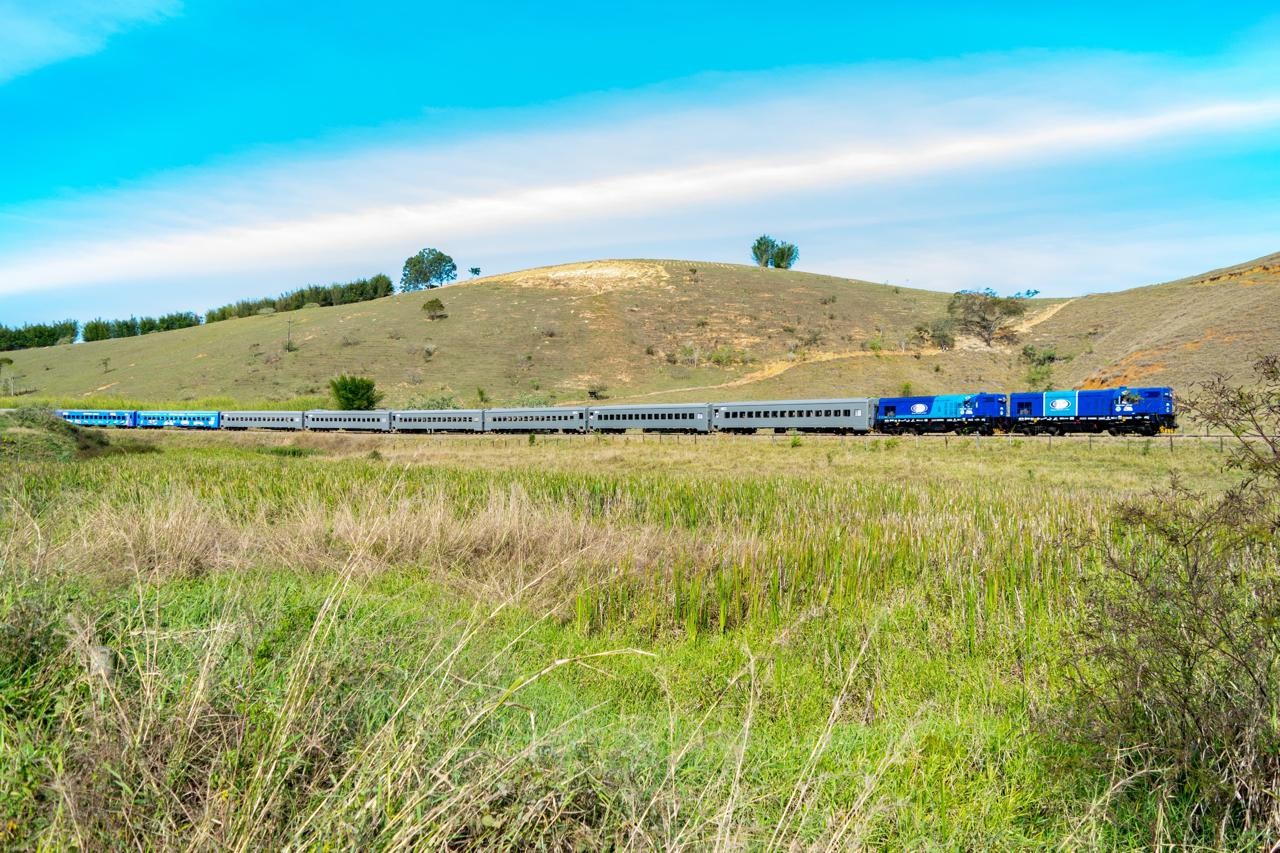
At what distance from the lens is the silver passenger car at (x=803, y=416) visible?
43.3 m

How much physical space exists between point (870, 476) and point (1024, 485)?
4933mm

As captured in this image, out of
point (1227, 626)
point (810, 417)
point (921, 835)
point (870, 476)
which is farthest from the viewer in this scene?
point (810, 417)

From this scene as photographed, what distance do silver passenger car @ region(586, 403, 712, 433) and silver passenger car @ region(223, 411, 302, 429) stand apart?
67.5 feet

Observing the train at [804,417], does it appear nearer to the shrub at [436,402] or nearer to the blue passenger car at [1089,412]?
the blue passenger car at [1089,412]

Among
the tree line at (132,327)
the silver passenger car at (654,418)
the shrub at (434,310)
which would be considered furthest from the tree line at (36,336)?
the silver passenger car at (654,418)

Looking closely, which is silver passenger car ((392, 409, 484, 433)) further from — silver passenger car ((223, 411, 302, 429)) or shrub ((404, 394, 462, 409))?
shrub ((404, 394, 462, 409))

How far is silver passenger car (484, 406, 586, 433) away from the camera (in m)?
49.0

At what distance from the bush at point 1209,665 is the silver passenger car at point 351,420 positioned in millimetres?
50421

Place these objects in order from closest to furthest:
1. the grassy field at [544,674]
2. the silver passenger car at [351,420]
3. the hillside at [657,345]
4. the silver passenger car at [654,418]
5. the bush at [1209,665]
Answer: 1. the grassy field at [544,674]
2. the bush at [1209,665]
3. the silver passenger car at [654,418]
4. the silver passenger car at [351,420]
5. the hillside at [657,345]

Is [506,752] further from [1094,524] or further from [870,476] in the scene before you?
[870,476]

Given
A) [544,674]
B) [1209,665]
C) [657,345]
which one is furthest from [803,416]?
[657,345]

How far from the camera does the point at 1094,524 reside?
1448 cm

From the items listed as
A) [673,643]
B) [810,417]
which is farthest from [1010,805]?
[810,417]

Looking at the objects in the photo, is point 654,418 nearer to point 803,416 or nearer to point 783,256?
point 803,416
